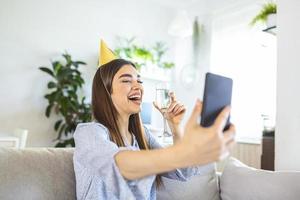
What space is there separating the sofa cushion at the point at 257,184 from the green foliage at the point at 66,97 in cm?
186

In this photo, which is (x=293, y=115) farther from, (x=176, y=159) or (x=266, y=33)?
(x=176, y=159)

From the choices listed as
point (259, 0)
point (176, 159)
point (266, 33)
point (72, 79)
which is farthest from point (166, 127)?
point (259, 0)

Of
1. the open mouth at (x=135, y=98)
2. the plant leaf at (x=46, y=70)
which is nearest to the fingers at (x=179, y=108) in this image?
the open mouth at (x=135, y=98)

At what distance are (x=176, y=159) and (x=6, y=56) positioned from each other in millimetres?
2829

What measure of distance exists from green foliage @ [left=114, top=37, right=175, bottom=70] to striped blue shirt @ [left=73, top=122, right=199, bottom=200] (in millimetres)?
2569

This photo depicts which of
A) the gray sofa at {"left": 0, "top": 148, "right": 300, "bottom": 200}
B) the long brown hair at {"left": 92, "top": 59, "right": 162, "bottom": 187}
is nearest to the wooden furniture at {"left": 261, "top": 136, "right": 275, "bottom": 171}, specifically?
the gray sofa at {"left": 0, "top": 148, "right": 300, "bottom": 200}

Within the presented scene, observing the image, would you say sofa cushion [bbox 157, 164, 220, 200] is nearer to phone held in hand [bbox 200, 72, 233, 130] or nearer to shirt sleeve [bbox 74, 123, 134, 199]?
shirt sleeve [bbox 74, 123, 134, 199]

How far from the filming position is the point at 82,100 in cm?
305

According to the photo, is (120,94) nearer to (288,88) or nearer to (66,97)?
(288,88)

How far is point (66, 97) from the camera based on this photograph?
2893 millimetres

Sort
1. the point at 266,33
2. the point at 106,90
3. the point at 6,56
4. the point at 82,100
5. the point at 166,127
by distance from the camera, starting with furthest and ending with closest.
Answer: the point at 82,100
the point at 6,56
the point at 266,33
the point at 166,127
the point at 106,90

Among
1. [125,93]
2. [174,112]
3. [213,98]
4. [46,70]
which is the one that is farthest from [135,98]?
[46,70]

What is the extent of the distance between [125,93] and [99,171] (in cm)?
39

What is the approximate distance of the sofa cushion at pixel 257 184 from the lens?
1257mm
